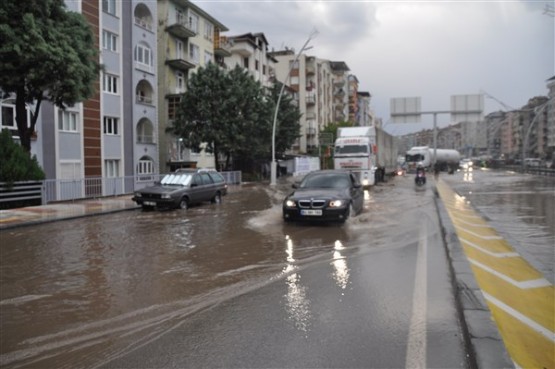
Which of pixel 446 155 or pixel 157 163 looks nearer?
pixel 157 163

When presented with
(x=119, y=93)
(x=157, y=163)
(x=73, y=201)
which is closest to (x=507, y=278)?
(x=73, y=201)

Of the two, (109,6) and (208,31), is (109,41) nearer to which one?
(109,6)

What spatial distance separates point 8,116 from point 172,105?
1727 cm

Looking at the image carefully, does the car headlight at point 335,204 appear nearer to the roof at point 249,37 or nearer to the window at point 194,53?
the window at point 194,53

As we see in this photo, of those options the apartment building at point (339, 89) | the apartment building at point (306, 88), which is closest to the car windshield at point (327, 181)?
the apartment building at point (306, 88)

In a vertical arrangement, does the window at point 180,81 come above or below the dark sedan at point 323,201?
above

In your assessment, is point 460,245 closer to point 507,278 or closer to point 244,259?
point 507,278

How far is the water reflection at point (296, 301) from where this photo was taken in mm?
5188

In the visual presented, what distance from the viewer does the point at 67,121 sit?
92.9ft

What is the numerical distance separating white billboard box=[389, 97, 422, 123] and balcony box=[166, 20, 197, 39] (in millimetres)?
18026

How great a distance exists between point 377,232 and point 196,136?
2693 cm

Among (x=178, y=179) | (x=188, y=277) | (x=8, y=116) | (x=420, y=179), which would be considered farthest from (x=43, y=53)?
(x=420, y=179)

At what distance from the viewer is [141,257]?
9.07m

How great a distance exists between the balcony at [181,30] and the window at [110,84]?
9.66 m
